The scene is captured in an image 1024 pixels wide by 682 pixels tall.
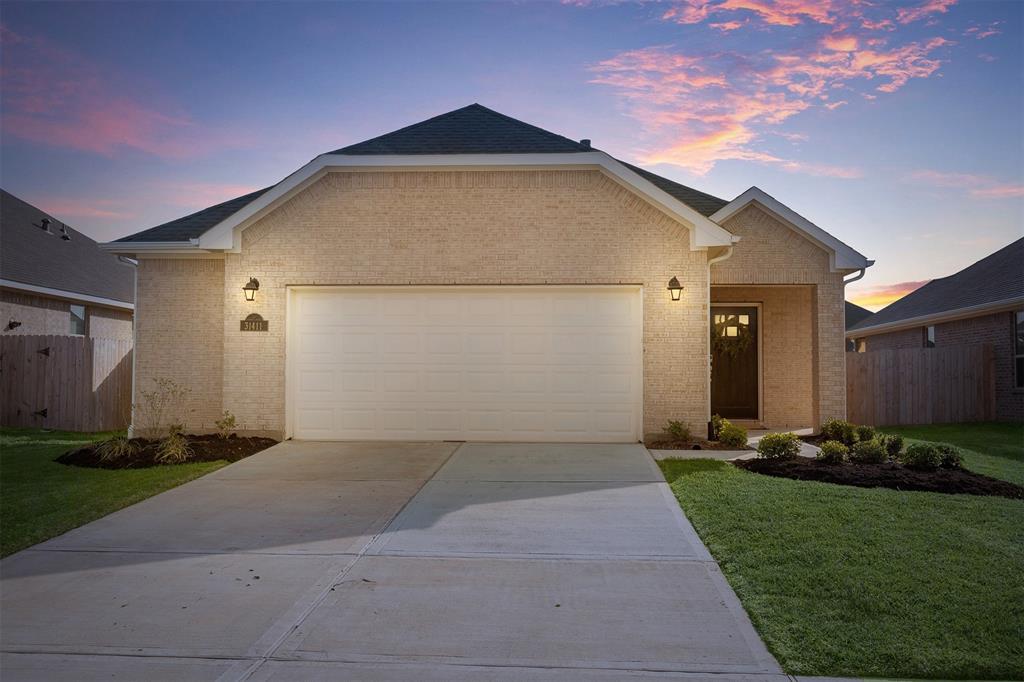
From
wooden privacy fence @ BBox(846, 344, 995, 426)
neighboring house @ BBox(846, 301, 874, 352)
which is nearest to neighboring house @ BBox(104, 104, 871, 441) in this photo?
→ wooden privacy fence @ BBox(846, 344, 995, 426)

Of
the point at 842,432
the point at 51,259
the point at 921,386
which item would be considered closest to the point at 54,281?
the point at 51,259

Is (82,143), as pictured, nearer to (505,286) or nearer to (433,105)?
(433,105)

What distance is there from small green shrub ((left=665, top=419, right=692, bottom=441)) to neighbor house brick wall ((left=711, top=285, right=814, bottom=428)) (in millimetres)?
4215

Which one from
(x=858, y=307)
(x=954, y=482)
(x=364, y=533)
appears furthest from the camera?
(x=858, y=307)

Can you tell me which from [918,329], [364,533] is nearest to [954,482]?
[364,533]

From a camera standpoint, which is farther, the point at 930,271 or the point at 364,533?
the point at 930,271

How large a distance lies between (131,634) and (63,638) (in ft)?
1.26

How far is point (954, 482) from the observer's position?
7.88 m

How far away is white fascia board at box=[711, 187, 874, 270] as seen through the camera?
1263 centimetres

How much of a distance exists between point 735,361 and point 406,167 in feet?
26.1

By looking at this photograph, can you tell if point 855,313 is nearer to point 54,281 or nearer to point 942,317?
point 942,317

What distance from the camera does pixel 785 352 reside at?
14.3m

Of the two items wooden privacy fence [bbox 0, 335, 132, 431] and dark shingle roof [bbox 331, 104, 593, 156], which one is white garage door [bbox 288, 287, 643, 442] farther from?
wooden privacy fence [bbox 0, 335, 132, 431]

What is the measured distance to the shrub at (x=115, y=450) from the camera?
31.9 ft
